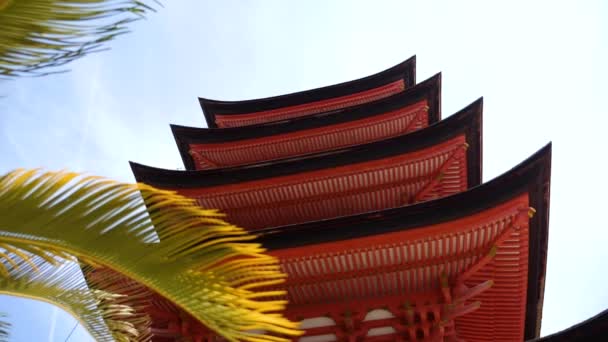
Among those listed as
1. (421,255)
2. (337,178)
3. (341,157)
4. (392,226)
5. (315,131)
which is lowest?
(421,255)

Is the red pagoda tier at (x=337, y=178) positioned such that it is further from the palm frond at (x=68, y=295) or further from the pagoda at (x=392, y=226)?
the palm frond at (x=68, y=295)

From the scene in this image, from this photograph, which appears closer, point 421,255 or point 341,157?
point 421,255

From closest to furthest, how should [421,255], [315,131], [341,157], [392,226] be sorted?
1. [392,226]
2. [421,255]
3. [341,157]
4. [315,131]

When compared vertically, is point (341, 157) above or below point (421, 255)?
above

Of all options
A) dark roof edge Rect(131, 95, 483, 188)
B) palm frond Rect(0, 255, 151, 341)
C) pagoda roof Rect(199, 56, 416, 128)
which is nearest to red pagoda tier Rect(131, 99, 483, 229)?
dark roof edge Rect(131, 95, 483, 188)

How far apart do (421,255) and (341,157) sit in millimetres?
2925

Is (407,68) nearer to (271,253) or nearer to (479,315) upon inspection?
(479,315)

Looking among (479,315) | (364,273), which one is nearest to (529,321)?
(479,315)

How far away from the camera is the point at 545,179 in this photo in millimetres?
6680

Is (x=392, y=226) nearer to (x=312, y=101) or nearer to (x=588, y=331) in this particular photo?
(x=588, y=331)

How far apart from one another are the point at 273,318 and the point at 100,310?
130 cm

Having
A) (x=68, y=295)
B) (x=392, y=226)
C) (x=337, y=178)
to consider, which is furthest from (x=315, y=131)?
(x=68, y=295)

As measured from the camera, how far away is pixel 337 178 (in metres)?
9.16

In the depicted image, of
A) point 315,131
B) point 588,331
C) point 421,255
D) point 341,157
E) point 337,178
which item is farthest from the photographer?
point 315,131
